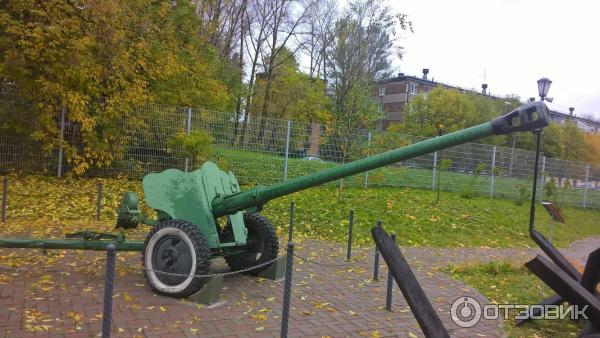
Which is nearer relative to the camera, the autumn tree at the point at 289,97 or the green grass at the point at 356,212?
the green grass at the point at 356,212

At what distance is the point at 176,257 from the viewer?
5.27 m

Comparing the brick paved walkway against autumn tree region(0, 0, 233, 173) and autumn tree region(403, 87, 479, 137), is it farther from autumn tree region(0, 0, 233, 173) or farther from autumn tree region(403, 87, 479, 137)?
autumn tree region(403, 87, 479, 137)

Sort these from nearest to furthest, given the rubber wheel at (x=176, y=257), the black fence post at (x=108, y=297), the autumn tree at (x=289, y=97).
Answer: the black fence post at (x=108, y=297) → the rubber wheel at (x=176, y=257) → the autumn tree at (x=289, y=97)

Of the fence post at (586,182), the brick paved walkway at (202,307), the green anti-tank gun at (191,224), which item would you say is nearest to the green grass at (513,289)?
the brick paved walkway at (202,307)

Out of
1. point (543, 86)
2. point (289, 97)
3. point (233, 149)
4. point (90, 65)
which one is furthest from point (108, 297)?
point (289, 97)

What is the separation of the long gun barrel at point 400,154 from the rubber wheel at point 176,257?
563 mm

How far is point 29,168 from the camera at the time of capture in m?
12.0

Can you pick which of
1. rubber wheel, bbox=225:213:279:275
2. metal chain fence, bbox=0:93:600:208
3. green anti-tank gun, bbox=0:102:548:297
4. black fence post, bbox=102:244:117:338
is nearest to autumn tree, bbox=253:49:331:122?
metal chain fence, bbox=0:93:600:208

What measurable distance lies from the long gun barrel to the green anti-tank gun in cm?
1

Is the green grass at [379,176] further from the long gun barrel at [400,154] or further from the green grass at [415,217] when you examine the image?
the long gun barrel at [400,154]

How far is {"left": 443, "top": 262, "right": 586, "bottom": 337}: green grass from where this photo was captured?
5.39 meters

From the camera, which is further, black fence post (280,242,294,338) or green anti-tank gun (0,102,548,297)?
green anti-tank gun (0,102,548,297)

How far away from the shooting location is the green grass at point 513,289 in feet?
17.7

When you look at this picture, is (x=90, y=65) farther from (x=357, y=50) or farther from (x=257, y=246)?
(x=357, y=50)
